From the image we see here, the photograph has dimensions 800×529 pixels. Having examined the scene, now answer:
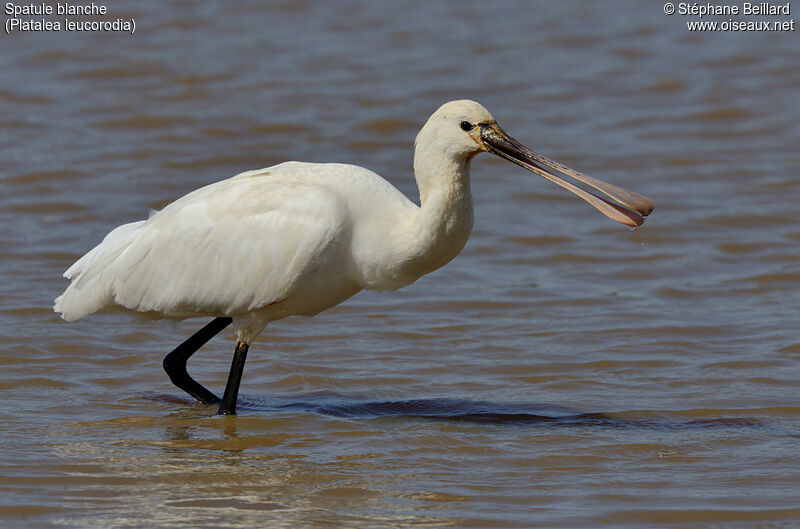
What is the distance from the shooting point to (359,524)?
27.3ft

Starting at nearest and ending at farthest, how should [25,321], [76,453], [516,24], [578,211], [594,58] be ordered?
1. [76,453]
2. [25,321]
3. [578,211]
4. [594,58]
5. [516,24]

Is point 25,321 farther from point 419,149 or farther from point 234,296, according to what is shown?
point 419,149

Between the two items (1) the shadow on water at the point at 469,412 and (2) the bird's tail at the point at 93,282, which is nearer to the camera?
(1) the shadow on water at the point at 469,412

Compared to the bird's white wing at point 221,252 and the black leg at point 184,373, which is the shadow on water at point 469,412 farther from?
the bird's white wing at point 221,252

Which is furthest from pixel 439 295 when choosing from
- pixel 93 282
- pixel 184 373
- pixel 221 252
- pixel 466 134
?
pixel 466 134

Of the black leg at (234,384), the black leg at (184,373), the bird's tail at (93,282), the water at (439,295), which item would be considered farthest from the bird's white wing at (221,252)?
the water at (439,295)

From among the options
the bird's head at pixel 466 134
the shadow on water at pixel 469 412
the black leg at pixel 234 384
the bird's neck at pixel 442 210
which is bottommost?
the shadow on water at pixel 469 412

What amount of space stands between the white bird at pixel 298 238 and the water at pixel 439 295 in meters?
0.77

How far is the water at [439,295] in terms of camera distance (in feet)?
29.5

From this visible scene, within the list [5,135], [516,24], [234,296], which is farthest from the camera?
[516,24]

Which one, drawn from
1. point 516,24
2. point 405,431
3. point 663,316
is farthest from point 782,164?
point 405,431

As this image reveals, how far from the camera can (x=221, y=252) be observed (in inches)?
408

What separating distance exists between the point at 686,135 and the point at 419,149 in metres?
9.21

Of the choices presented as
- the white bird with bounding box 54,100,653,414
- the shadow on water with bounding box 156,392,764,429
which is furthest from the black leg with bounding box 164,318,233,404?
the white bird with bounding box 54,100,653,414
